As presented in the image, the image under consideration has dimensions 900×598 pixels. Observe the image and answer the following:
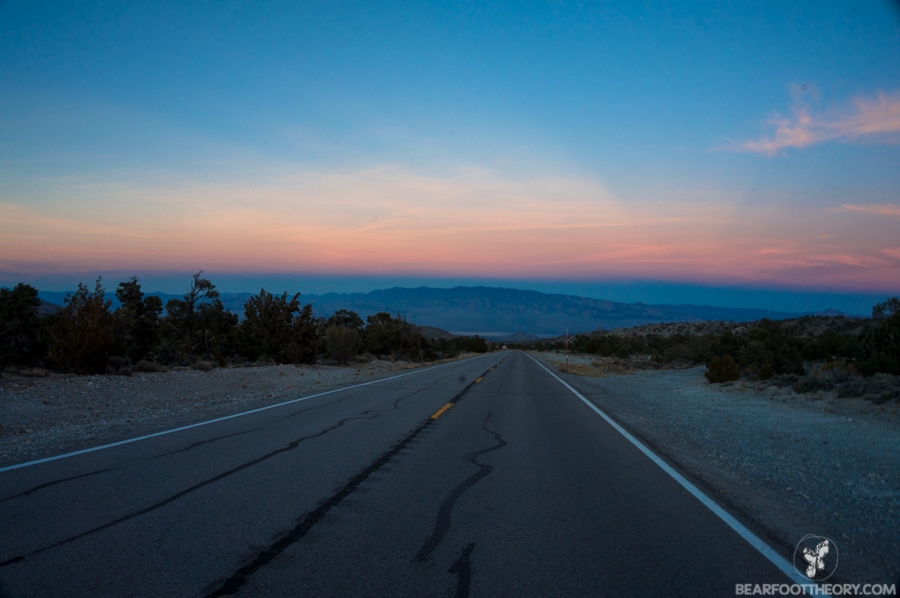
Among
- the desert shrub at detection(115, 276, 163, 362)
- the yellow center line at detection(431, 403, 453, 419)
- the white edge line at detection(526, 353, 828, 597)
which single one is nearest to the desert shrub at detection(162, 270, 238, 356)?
the desert shrub at detection(115, 276, 163, 362)

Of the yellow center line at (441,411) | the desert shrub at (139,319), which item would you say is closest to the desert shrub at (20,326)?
the desert shrub at (139,319)

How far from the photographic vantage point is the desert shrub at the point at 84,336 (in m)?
20.6

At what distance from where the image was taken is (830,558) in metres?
5.00

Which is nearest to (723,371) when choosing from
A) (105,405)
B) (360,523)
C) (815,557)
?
(815,557)

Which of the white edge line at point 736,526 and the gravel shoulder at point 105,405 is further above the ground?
the white edge line at point 736,526

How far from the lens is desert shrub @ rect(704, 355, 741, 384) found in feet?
82.2

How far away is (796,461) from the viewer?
368 inches

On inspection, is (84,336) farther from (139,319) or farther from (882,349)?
(882,349)

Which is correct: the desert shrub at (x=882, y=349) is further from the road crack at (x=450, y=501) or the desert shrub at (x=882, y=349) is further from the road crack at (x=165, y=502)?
the road crack at (x=165, y=502)

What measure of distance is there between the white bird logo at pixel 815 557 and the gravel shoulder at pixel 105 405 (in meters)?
9.44

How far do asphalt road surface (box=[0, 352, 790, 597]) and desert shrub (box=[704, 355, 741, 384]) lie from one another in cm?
1734

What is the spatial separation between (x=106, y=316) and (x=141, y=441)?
45.8 feet

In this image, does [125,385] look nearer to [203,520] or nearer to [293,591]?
[203,520]

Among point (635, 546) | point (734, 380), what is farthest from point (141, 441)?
point (734, 380)
